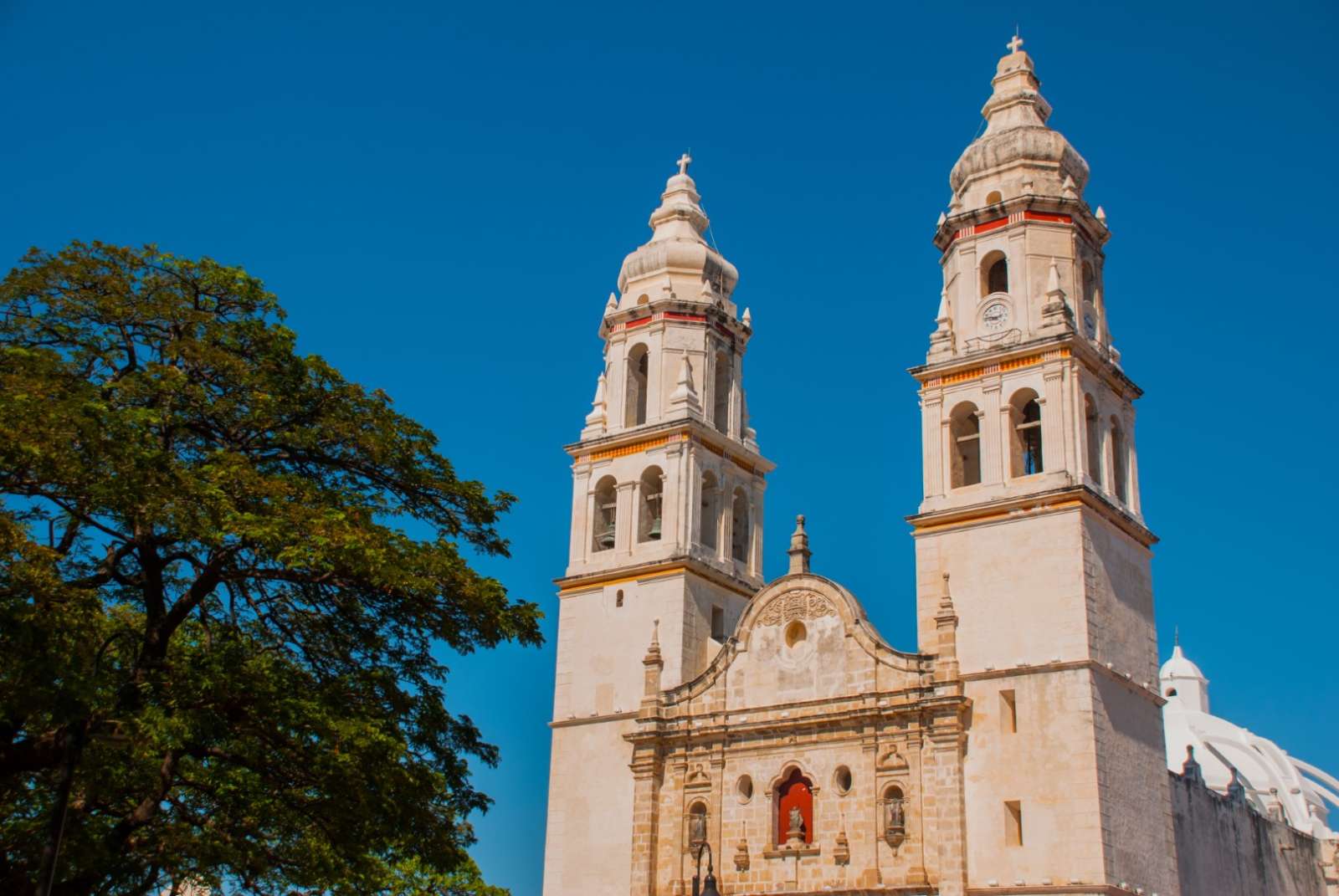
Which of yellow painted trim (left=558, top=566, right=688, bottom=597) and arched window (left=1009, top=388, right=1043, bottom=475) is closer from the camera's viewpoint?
arched window (left=1009, top=388, right=1043, bottom=475)

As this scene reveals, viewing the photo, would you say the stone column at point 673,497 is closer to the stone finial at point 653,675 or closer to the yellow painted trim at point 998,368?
the stone finial at point 653,675

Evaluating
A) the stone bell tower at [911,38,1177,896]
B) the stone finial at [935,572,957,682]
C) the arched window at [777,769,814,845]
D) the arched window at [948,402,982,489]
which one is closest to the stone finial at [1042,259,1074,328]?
the stone bell tower at [911,38,1177,896]

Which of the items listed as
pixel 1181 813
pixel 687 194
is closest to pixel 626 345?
pixel 687 194

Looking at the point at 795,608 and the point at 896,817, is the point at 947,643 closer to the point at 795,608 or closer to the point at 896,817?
the point at 896,817

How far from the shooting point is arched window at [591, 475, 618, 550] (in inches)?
1511

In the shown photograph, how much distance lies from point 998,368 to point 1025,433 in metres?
1.67

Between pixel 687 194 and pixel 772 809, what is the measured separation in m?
17.8

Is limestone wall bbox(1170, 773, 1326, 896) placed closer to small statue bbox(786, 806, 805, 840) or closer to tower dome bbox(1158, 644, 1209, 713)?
small statue bbox(786, 806, 805, 840)

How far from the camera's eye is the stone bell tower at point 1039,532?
29.4m

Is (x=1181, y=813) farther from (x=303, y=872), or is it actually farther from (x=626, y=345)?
(x=303, y=872)

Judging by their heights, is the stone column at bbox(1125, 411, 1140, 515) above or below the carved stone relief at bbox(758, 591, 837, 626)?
above

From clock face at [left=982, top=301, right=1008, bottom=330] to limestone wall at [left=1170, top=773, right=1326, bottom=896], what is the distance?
1048cm

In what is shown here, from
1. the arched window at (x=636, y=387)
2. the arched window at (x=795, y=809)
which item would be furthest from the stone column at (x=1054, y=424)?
the arched window at (x=636, y=387)

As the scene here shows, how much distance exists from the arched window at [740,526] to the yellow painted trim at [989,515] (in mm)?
6873
